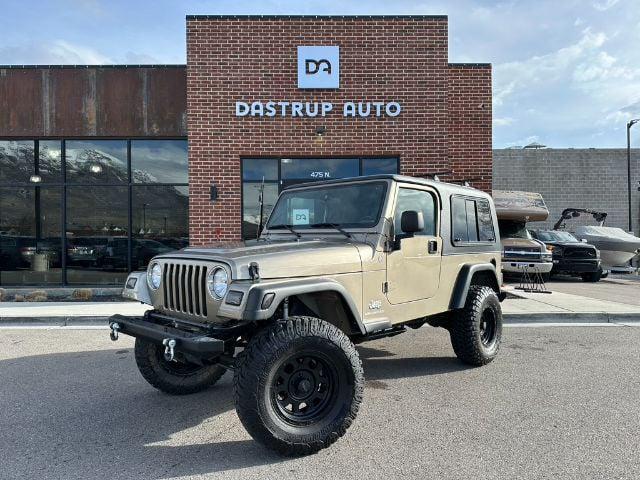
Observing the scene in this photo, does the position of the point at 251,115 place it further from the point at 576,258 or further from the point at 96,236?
the point at 576,258

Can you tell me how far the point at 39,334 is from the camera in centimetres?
741

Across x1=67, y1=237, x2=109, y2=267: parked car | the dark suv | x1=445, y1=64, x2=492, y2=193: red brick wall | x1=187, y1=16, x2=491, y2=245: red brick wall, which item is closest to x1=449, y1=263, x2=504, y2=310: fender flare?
x1=187, y1=16, x2=491, y2=245: red brick wall

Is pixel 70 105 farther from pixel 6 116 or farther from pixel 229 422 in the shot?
pixel 229 422

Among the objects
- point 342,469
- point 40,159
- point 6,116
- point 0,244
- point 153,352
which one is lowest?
point 342,469

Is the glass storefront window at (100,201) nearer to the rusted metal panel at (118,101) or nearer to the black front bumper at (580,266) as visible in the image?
the rusted metal panel at (118,101)

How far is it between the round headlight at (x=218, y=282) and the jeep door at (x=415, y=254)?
58.8 inches

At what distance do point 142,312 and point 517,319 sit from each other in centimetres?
662

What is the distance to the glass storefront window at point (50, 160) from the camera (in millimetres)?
11711

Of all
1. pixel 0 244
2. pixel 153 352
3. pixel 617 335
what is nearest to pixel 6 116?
pixel 0 244

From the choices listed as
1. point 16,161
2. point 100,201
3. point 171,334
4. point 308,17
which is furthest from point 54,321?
point 308,17

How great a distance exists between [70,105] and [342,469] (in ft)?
35.8

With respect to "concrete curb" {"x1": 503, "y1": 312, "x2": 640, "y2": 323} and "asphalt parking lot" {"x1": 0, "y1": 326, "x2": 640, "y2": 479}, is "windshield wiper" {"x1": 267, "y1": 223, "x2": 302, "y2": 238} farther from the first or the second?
"concrete curb" {"x1": 503, "y1": 312, "x2": 640, "y2": 323}

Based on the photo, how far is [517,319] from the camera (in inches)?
331

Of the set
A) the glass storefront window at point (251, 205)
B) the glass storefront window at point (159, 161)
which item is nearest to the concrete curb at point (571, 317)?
the glass storefront window at point (251, 205)
